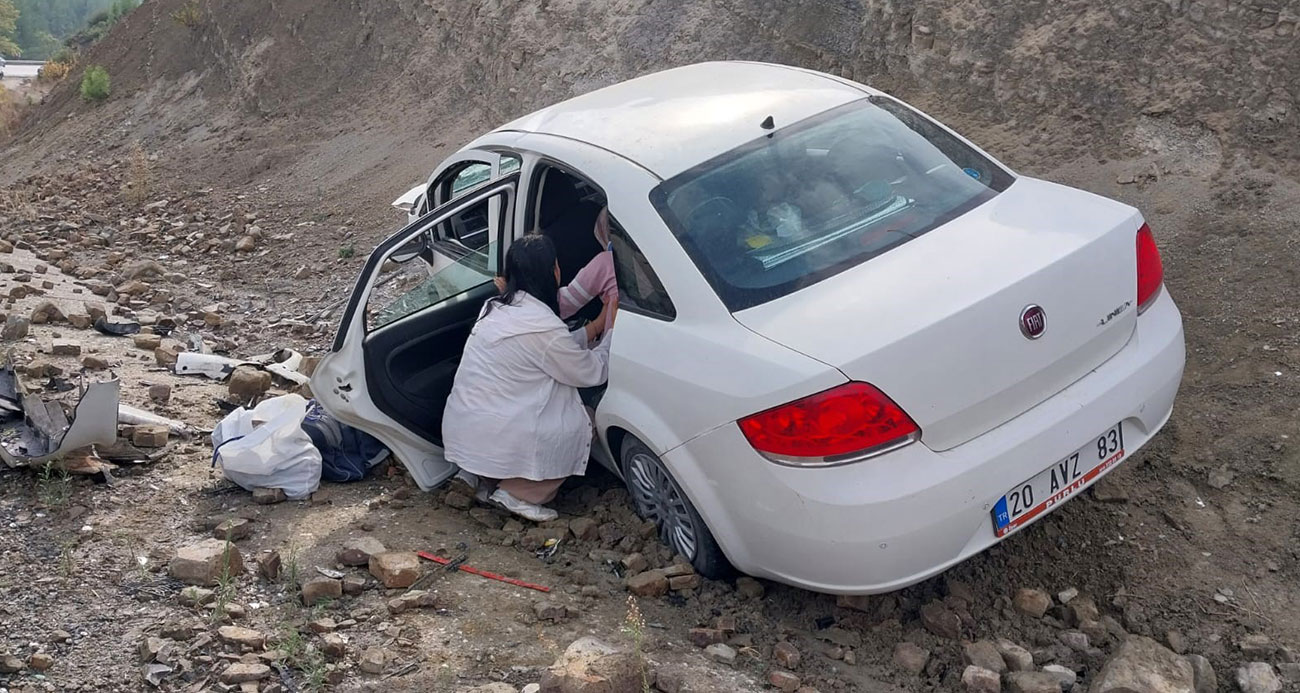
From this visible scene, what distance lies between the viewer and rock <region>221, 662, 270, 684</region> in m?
3.62

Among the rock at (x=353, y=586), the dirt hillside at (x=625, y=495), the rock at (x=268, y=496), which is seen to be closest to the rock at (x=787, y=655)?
the dirt hillside at (x=625, y=495)

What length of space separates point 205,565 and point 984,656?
2.71 metres

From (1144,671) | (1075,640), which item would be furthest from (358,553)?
(1144,671)

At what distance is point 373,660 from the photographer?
3.73 metres

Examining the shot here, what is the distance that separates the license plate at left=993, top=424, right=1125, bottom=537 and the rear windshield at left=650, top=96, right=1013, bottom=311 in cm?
88

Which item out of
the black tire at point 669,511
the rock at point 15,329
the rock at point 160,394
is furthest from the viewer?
the rock at point 15,329

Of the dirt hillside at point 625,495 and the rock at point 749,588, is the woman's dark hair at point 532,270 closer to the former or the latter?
the dirt hillside at point 625,495

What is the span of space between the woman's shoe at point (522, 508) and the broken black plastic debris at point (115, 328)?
13.9 ft

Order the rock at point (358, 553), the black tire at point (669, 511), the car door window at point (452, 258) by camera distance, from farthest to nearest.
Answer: the car door window at point (452, 258), the rock at point (358, 553), the black tire at point (669, 511)

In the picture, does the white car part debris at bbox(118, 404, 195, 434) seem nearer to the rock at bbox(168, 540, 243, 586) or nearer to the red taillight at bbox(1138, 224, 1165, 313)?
the rock at bbox(168, 540, 243, 586)

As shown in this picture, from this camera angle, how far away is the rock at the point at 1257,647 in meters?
3.61

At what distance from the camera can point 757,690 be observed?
141 inches

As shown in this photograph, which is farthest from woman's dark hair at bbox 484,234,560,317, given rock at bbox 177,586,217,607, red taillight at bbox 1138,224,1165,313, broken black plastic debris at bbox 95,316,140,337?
broken black plastic debris at bbox 95,316,140,337

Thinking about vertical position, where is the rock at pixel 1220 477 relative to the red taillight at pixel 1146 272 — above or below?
below
